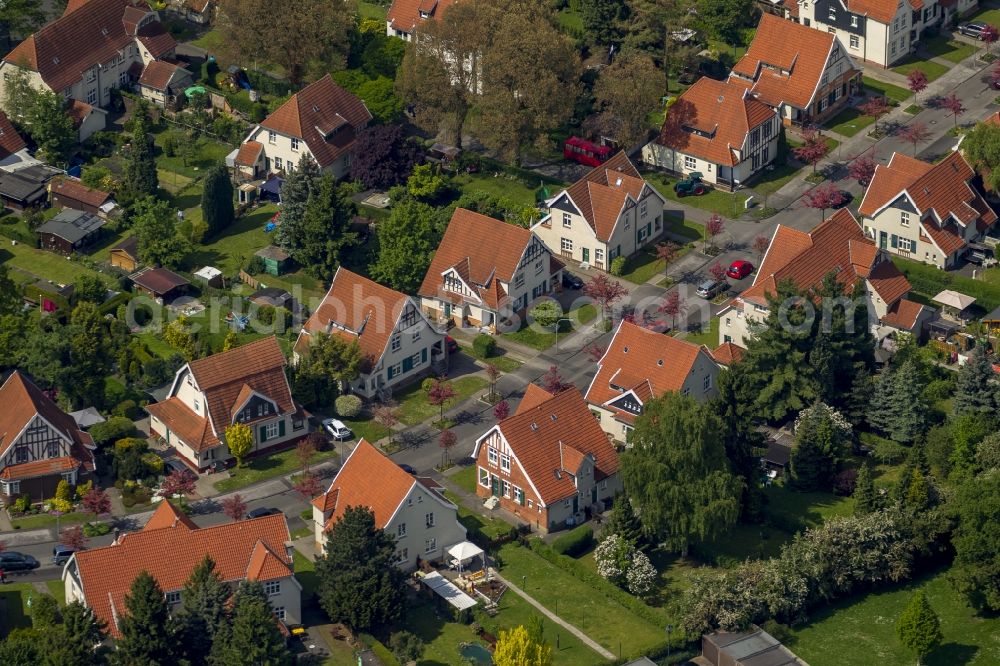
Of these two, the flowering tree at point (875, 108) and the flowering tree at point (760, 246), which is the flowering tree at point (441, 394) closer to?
the flowering tree at point (760, 246)

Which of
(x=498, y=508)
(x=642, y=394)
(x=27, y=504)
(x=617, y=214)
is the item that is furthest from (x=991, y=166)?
(x=27, y=504)

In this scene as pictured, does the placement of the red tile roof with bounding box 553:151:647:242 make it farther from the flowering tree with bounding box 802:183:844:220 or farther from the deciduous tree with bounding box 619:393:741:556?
the deciduous tree with bounding box 619:393:741:556

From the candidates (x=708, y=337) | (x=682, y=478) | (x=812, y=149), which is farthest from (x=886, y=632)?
(x=812, y=149)

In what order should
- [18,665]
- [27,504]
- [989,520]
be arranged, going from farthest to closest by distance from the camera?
[27,504]
[989,520]
[18,665]

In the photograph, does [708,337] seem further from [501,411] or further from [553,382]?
[501,411]

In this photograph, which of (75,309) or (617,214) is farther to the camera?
(617,214)

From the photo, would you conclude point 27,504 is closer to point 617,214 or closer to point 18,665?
point 18,665

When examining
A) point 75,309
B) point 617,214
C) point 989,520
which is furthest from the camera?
point 617,214
